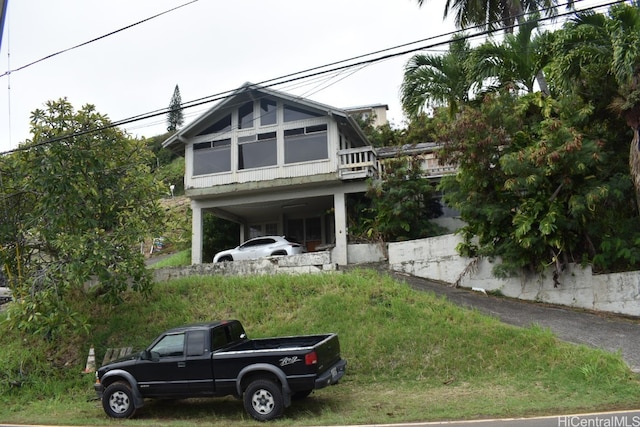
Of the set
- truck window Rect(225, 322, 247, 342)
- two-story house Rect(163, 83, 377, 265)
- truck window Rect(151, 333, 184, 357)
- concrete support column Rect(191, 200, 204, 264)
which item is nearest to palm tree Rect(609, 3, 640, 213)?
two-story house Rect(163, 83, 377, 265)

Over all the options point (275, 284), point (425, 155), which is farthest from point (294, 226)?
point (275, 284)

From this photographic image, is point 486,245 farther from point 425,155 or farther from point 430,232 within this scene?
point 425,155

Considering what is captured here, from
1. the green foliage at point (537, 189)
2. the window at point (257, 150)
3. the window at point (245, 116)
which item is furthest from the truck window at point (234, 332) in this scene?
the window at point (245, 116)

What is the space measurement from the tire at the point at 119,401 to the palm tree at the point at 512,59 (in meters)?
12.8

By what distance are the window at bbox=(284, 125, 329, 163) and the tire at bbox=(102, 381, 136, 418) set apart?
13508 mm

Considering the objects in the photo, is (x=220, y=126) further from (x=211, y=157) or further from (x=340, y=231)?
(x=340, y=231)

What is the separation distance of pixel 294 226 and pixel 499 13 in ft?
42.7

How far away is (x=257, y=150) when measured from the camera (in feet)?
71.2

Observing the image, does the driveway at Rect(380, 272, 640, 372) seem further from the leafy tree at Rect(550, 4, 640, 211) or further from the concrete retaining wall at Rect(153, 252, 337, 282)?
the leafy tree at Rect(550, 4, 640, 211)

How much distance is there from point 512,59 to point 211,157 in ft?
40.9

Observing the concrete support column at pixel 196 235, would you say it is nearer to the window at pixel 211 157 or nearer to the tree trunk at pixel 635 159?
the window at pixel 211 157

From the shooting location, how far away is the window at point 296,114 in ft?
70.1

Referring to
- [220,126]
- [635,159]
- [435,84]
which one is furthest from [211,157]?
[635,159]

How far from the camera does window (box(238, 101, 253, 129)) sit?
874 inches
